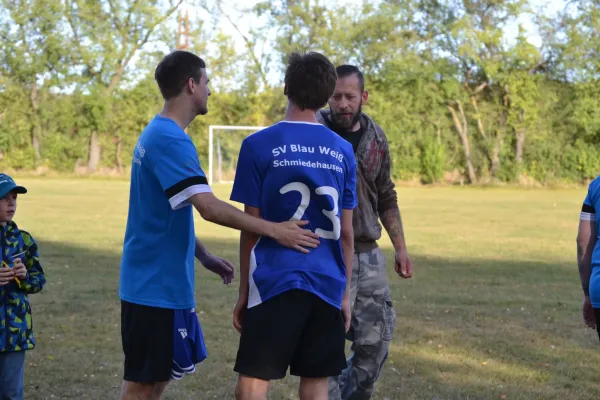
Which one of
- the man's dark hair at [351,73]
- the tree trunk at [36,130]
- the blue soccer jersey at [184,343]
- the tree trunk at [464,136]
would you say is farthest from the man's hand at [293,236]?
the tree trunk at [36,130]

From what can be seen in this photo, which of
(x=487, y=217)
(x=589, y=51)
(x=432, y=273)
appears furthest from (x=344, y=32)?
(x=432, y=273)

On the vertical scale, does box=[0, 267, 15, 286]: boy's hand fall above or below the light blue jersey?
below

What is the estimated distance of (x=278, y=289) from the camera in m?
3.23

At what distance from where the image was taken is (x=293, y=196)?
3.26 metres

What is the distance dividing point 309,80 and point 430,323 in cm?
533

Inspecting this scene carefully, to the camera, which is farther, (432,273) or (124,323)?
(432,273)

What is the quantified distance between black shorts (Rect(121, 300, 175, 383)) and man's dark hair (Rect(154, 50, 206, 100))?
980mm

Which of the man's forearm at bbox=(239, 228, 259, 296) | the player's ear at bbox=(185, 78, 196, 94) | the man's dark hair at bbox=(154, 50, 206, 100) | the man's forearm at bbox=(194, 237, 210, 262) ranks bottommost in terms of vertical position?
the man's forearm at bbox=(194, 237, 210, 262)

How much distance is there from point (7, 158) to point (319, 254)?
45163mm

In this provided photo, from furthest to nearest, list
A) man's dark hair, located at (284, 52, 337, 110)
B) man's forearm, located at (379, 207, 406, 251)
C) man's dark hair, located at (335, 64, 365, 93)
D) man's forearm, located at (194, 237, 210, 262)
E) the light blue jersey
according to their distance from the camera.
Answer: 1. man's forearm, located at (379, 207, 406, 251)
2. man's dark hair, located at (335, 64, 365, 93)
3. man's forearm, located at (194, 237, 210, 262)
4. the light blue jersey
5. man's dark hair, located at (284, 52, 337, 110)

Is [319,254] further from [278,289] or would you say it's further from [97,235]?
[97,235]

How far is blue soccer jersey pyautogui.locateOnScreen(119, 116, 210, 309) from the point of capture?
358 centimetres

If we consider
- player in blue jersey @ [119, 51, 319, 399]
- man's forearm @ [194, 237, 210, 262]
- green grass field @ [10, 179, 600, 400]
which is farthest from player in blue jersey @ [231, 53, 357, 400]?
green grass field @ [10, 179, 600, 400]

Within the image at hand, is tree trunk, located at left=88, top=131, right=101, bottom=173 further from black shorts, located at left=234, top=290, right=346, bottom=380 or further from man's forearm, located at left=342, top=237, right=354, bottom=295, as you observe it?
black shorts, located at left=234, top=290, right=346, bottom=380
